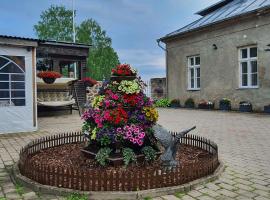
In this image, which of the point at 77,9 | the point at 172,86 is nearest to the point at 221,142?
the point at 172,86

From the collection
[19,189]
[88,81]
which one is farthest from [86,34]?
[19,189]

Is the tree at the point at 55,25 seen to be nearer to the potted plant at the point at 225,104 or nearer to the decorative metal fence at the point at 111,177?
the potted plant at the point at 225,104

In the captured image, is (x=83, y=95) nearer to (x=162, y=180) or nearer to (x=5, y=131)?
(x=5, y=131)

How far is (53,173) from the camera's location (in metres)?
4.33

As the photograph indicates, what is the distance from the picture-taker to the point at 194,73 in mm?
19422

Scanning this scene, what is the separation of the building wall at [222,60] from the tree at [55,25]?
24633 mm

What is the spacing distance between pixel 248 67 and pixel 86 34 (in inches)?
1208

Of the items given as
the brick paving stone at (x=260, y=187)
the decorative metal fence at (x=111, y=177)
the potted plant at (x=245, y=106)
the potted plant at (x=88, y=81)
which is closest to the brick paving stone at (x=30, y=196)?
the decorative metal fence at (x=111, y=177)

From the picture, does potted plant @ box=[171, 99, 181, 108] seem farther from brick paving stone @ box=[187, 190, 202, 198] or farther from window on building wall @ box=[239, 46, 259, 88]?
brick paving stone @ box=[187, 190, 202, 198]

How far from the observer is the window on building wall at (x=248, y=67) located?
15688mm

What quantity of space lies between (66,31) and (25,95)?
113 feet

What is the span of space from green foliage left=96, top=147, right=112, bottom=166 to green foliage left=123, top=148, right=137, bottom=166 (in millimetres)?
260

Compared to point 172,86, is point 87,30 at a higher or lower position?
higher

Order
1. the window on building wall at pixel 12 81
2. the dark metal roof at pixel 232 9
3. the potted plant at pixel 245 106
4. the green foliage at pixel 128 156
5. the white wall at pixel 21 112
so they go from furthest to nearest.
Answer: the dark metal roof at pixel 232 9 < the potted plant at pixel 245 106 < the white wall at pixel 21 112 < the window on building wall at pixel 12 81 < the green foliage at pixel 128 156
